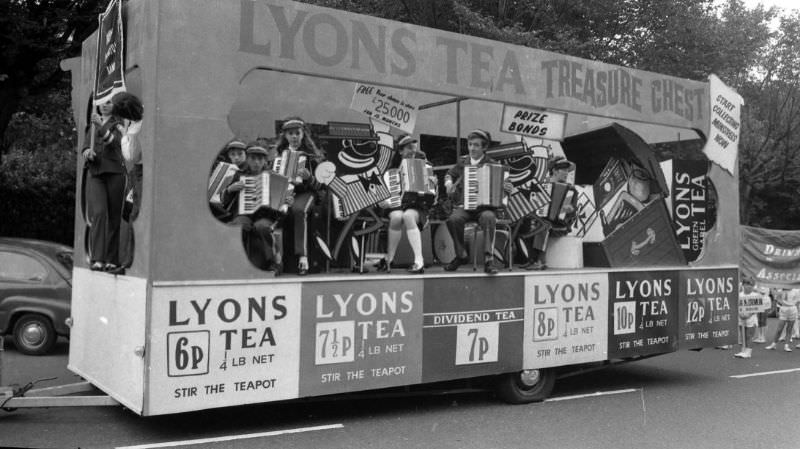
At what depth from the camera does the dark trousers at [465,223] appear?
7.78 metres

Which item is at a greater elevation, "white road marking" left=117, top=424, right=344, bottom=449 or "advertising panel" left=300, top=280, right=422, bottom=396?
"advertising panel" left=300, top=280, right=422, bottom=396

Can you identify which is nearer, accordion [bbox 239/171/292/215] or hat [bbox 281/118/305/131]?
accordion [bbox 239/171/292/215]

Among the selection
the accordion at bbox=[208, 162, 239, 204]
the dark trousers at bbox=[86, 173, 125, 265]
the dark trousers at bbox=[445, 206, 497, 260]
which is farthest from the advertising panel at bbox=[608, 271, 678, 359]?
the dark trousers at bbox=[86, 173, 125, 265]

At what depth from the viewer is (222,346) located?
228 inches

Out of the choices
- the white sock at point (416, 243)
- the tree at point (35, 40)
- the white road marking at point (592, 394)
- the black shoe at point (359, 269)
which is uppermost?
the tree at point (35, 40)

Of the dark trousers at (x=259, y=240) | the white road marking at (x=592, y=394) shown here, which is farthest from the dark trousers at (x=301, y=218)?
the white road marking at (x=592, y=394)

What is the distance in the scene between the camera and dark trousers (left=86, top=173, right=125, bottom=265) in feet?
21.7

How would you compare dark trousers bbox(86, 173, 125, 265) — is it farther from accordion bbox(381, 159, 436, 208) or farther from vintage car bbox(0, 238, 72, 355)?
vintage car bbox(0, 238, 72, 355)

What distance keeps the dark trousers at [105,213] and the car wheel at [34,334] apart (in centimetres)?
404

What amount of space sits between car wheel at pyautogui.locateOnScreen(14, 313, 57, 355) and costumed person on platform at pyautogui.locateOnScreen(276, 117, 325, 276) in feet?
15.5

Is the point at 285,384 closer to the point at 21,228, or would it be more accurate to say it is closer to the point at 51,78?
the point at 51,78

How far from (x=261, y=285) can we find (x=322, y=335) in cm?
71

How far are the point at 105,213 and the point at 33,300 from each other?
4.20 metres

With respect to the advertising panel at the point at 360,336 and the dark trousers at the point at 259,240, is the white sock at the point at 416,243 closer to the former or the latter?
the advertising panel at the point at 360,336
